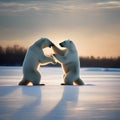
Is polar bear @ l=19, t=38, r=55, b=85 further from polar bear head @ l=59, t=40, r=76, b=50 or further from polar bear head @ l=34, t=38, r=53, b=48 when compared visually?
polar bear head @ l=59, t=40, r=76, b=50

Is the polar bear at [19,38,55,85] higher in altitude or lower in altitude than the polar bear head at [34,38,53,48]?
lower

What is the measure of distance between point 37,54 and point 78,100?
14.5ft

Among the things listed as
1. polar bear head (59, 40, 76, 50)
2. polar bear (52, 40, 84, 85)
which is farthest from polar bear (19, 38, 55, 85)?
polar bear head (59, 40, 76, 50)

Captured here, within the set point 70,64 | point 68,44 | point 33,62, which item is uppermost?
point 68,44

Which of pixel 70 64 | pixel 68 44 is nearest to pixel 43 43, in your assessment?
pixel 68 44

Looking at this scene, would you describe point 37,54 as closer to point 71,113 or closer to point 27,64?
point 27,64

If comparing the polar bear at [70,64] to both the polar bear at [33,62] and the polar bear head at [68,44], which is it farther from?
the polar bear at [33,62]

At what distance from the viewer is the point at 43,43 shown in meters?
11.8

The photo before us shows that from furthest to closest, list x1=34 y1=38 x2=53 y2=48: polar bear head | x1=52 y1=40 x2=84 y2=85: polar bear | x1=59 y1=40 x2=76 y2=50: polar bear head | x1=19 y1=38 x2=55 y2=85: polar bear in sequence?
x1=59 y1=40 x2=76 y2=50: polar bear head → x1=34 y1=38 x2=53 y2=48: polar bear head → x1=52 y1=40 x2=84 y2=85: polar bear → x1=19 y1=38 x2=55 y2=85: polar bear

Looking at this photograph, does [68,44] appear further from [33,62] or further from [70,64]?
[33,62]

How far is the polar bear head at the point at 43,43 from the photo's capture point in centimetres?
1165

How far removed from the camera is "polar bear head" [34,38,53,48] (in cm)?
1165

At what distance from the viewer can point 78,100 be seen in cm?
717

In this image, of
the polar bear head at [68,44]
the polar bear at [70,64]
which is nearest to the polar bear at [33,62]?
the polar bear at [70,64]
